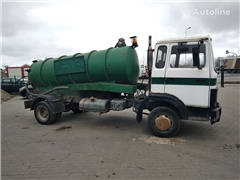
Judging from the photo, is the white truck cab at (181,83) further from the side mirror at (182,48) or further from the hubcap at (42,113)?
the hubcap at (42,113)

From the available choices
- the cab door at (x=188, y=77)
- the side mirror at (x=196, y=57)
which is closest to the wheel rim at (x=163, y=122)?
the cab door at (x=188, y=77)

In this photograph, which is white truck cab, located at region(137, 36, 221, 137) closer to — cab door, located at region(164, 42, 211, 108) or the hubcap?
cab door, located at region(164, 42, 211, 108)

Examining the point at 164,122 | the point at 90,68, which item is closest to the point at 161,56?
the point at 164,122

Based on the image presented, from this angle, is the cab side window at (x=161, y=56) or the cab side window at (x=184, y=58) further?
the cab side window at (x=161, y=56)

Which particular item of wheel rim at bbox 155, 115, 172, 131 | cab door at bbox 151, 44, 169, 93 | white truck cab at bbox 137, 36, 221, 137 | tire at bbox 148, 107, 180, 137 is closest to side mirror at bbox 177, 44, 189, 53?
white truck cab at bbox 137, 36, 221, 137

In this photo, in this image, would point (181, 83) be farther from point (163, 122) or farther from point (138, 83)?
point (138, 83)

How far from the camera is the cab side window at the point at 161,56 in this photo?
487 cm

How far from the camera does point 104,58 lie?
18.9 feet

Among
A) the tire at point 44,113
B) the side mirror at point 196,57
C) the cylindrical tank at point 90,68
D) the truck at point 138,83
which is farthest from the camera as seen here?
the tire at point 44,113

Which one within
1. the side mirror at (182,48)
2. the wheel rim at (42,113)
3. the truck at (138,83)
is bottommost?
the wheel rim at (42,113)

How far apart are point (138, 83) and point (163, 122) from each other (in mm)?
1729

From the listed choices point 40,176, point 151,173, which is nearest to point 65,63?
point 40,176

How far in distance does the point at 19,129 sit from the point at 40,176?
3.42 metres

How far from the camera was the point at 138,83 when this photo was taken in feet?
20.0
